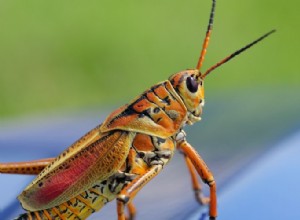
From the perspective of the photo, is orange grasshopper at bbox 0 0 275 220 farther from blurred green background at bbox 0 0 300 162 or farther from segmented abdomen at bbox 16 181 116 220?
blurred green background at bbox 0 0 300 162

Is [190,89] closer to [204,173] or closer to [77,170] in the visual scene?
[204,173]

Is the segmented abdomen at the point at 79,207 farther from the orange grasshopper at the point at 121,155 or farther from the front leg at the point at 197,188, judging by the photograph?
the front leg at the point at 197,188

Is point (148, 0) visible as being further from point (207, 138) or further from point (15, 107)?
point (207, 138)

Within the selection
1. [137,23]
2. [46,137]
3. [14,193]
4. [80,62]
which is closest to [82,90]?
[80,62]

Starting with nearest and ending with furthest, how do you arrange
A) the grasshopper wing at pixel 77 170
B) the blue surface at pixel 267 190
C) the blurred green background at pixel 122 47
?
the blue surface at pixel 267 190
the grasshopper wing at pixel 77 170
the blurred green background at pixel 122 47

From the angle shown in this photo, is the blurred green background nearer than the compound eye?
No

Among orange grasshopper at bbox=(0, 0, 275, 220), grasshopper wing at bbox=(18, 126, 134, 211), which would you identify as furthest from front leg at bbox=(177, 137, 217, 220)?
grasshopper wing at bbox=(18, 126, 134, 211)

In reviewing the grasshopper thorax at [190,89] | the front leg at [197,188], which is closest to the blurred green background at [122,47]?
the front leg at [197,188]
